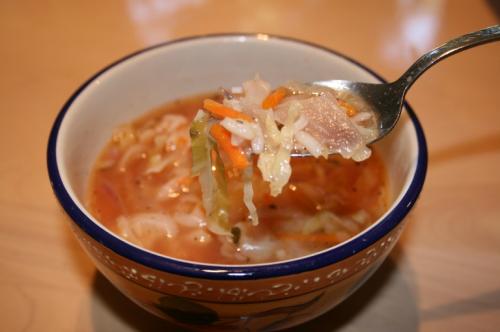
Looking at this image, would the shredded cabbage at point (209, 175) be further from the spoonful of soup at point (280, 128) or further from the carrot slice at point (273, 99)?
the carrot slice at point (273, 99)

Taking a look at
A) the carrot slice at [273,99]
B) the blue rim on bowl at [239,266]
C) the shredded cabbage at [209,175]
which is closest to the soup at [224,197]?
the shredded cabbage at [209,175]

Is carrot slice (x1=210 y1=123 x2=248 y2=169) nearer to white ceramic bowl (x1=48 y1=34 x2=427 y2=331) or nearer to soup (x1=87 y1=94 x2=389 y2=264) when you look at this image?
soup (x1=87 y1=94 x2=389 y2=264)

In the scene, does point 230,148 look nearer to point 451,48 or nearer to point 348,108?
point 348,108

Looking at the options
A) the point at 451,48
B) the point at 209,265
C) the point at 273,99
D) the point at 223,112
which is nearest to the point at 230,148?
the point at 223,112

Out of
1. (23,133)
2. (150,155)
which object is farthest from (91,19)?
(150,155)

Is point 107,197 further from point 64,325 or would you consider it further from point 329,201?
point 329,201

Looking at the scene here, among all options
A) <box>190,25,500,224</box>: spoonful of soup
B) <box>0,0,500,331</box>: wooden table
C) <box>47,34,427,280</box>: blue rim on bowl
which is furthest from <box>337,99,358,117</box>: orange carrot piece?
<box>0,0,500,331</box>: wooden table
